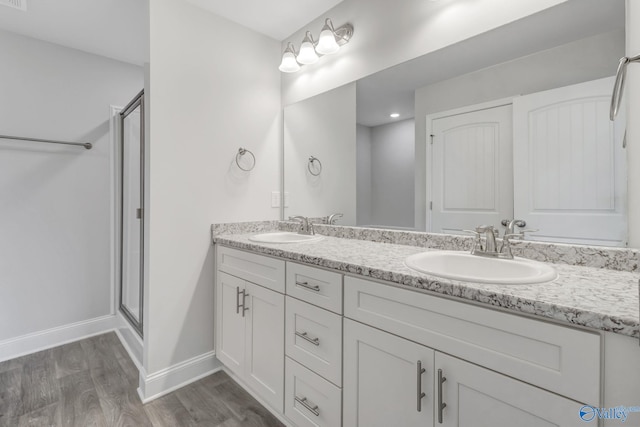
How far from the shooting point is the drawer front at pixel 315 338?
A: 116 cm

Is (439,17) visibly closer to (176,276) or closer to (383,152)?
(383,152)

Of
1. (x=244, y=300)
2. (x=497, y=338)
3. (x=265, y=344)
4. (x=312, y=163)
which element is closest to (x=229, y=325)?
(x=244, y=300)

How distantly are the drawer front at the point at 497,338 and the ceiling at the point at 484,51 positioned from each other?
100 centimetres

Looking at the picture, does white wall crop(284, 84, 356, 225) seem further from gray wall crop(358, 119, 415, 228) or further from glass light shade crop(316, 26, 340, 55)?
glass light shade crop(316, 26, 340, 55)

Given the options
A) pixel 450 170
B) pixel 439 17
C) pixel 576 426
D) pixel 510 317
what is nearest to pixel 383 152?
pixel 450 170

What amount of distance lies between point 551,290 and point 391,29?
1.51 metres

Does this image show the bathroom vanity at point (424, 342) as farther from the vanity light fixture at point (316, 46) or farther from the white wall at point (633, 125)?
the vanity light fixture at point (316, 46)

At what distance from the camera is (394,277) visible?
0.97 m

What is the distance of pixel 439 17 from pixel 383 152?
2.27 feet

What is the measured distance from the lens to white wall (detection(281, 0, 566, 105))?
130 centimetres

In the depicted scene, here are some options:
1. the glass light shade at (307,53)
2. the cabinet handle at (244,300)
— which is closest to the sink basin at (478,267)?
the cabinet handle at (244,300)

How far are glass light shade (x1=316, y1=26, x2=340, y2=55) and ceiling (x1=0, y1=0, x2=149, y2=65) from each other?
3.27 ft

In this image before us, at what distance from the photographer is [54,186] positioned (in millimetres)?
2316

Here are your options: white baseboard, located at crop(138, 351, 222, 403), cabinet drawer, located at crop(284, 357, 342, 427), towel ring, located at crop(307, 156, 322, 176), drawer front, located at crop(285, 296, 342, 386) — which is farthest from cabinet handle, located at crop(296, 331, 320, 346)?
towel ring, located at crop(307, 156, 322, 176)
